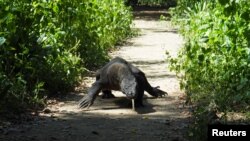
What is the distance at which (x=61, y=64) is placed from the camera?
8727mm

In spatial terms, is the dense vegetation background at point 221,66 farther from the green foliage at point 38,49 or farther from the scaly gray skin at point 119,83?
the green foliage at point 38,49

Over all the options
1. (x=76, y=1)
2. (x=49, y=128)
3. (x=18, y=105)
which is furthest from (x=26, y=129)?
(x=76, y=1)

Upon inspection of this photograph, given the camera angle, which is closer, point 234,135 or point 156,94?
point 234,135

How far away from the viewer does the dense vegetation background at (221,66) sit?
20.5 ft

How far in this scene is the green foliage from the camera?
7.27 m

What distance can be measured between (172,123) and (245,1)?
74.3 inches

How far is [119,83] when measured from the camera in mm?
7746

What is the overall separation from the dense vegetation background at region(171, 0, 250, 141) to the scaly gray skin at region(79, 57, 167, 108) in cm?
77

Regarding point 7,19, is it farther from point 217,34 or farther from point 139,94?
point 217,34

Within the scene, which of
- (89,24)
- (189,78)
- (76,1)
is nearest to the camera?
(189,78)

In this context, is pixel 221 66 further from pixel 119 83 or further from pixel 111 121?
pixel 111 121

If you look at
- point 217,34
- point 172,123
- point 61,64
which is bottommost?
point 172,123

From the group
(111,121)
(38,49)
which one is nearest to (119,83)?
(111,121)

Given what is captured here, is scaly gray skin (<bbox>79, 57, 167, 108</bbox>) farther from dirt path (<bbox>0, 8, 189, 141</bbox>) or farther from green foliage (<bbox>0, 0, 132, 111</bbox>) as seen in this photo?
green foliage (<bbox>0, 0, 132, 111</bbox>)
